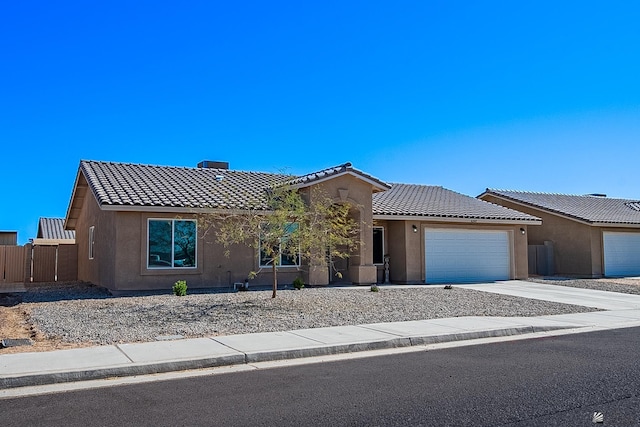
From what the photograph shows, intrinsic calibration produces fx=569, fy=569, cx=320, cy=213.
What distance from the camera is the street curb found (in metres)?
7.48

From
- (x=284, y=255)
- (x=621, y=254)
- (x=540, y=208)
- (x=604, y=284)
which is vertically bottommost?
(x=604, y=284)

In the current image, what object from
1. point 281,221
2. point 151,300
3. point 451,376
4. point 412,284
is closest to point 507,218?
point 412,284

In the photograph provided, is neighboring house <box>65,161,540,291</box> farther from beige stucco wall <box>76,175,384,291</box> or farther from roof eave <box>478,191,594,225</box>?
roof eave <box>478,191,594,225</box>

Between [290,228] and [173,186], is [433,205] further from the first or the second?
[173,186]

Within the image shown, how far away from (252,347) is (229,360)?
80cm

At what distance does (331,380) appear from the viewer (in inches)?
299

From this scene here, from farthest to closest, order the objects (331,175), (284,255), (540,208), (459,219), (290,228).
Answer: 1. (540,208)
2. (459,219)
3. (331,175)
4. (284,255)
5. (290,228)

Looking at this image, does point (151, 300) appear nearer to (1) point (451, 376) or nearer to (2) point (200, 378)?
(2) point (200, 378)

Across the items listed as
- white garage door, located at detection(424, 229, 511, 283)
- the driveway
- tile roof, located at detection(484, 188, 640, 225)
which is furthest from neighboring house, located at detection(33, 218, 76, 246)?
the driveway

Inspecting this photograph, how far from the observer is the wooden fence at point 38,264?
82.4 ft

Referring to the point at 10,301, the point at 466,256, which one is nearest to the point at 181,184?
the point at 10,301

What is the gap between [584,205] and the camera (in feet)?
107

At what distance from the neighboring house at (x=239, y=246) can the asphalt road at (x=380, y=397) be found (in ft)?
36.2

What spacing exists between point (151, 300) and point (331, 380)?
9.42 m
